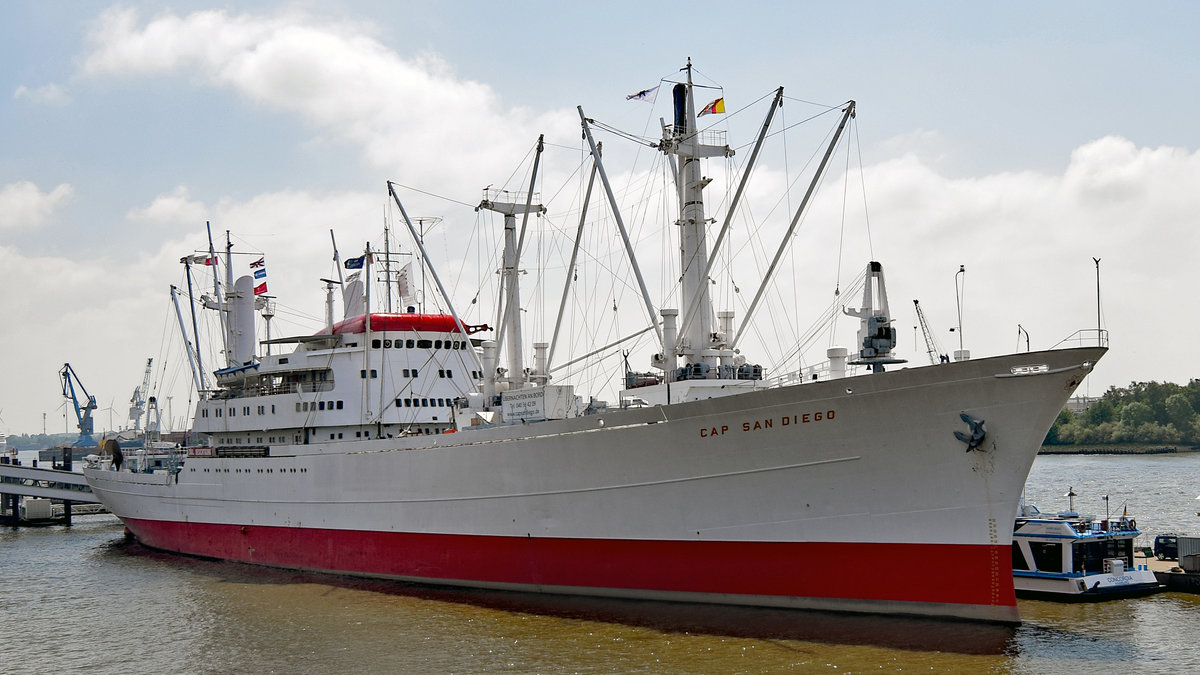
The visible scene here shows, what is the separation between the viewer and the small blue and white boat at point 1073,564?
17.6m

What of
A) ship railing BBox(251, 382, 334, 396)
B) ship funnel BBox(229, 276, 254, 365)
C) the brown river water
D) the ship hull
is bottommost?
the brown river water

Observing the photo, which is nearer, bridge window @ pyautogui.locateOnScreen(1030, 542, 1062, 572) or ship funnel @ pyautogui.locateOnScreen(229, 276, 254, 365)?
bridge window @ pyautogui.locateOnScreen(1030, 542, 1062, 572)

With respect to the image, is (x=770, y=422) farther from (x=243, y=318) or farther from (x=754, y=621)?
(x=243, y=318)

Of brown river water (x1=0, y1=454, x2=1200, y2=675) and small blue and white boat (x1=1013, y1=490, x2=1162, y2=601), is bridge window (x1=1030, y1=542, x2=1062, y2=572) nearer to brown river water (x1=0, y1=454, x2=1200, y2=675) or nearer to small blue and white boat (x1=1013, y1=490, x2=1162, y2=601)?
small blue and white boat (x1=1013, y1=490, x2=1162, y2=601)

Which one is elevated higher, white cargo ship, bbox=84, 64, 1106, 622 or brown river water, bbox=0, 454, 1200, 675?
white cargo ship, bbox=84, 64, 1106, 622

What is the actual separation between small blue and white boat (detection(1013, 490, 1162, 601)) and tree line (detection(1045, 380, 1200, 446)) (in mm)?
78828

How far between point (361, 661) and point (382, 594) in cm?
580

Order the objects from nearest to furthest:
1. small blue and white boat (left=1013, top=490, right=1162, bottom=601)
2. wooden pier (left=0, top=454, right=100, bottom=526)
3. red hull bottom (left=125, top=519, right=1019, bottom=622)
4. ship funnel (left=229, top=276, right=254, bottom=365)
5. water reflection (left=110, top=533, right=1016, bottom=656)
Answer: water reflection (left=110, top=533, right=1016, bottom=656) < red hull bottom (left=125, top=519, right=1019, bottom=622) < small blue and white boat (left=1013, top=490, right=1162, bottom=601) < ship funnel (left=229, top=276, right=254, bottom=365) < wooden pier (left=0, top=454, right=100, bottom=526)

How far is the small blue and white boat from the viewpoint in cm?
1761

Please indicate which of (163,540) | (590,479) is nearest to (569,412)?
(590,479)

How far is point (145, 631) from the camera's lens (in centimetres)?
1812

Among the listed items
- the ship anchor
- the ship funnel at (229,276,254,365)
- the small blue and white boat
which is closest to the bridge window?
the small blue and white boat

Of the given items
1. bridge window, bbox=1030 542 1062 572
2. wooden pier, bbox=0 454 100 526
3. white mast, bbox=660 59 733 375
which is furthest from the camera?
wooden pier, bbox=0 454 100 526

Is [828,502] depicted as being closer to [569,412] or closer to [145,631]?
[569,412]
